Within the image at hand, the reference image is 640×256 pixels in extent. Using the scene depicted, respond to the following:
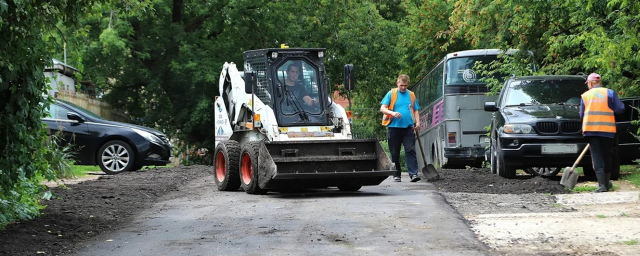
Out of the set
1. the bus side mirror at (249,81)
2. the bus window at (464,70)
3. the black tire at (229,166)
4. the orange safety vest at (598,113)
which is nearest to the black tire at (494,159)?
the orange safety vest at (598,113)

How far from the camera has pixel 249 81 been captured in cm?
1594

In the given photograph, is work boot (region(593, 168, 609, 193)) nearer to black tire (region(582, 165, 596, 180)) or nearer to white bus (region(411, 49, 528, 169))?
black tire (region(582, 165, 596, 180))

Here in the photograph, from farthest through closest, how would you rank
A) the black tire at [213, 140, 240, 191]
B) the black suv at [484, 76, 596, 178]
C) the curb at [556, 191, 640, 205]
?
the black suv at [484, 76, 596, 178] < the black tire at [213, 140, 240, 191] < the curb at [556, 191, 640, 205]

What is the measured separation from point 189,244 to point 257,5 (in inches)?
1032

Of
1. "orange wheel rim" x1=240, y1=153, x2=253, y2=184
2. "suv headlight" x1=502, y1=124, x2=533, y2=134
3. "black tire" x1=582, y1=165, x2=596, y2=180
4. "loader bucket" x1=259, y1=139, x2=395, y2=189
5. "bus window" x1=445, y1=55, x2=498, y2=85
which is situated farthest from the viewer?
"bus window" x1=445, y1=55, x2=498, y2=85

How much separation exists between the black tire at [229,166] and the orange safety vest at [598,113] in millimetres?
5178

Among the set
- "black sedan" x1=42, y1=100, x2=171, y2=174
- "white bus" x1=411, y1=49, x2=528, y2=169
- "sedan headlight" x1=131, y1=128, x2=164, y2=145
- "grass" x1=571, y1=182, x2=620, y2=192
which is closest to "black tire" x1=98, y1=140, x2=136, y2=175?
"black sedan" x1=42, y1=100, x2=171, y2=174

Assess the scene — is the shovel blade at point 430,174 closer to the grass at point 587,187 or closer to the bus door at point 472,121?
the grass at point 587,187

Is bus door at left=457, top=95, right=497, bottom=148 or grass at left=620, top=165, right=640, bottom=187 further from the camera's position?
bus door at left=457, top=95, right=497, bottom=148

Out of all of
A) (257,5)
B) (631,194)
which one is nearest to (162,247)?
(631,194)

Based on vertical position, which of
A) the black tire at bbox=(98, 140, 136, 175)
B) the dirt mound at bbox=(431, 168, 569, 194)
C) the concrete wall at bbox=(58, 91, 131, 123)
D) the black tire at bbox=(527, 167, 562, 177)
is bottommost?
the dirt mound at bbox=(431, 168, 569, 194)

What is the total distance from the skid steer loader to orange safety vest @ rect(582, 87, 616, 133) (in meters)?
2.75

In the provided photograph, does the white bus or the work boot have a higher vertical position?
the white bus

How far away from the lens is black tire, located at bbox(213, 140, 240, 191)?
15.5m
